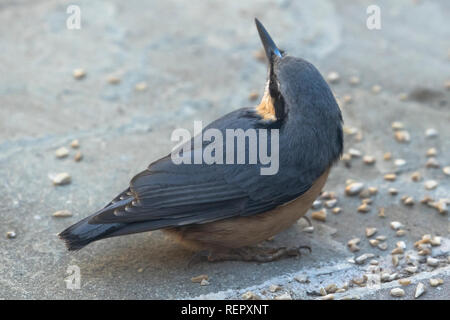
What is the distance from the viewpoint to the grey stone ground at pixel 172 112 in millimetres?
3775

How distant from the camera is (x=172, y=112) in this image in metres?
5.32

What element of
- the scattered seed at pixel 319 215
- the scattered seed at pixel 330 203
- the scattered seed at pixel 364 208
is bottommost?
the scattered seed at pixel 319 215

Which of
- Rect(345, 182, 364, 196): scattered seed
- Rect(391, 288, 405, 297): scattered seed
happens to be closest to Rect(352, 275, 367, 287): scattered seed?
Rect(391, 288, 405, 297): scattered seed

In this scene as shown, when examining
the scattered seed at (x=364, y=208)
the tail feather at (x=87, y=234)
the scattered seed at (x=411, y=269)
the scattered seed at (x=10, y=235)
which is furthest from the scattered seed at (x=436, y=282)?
the scattered seed at (x=10, y=235)

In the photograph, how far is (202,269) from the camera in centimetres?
380

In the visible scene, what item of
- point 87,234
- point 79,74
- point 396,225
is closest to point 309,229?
point 396,225

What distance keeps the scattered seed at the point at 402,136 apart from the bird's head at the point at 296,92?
52.3 inches

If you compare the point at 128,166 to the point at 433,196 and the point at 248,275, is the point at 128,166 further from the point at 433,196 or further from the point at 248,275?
the point at 433,196

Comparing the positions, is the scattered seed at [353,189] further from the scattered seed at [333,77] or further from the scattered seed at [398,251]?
the scattered seed at [333,77]

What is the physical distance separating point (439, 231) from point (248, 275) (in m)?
1.20

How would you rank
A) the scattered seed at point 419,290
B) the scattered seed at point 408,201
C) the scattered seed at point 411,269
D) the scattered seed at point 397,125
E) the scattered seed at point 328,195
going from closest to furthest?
the scattered seed at point 419,290 → the scattered seed at point 411,269 → the scattered seed at point 408,201 → the scattered seed at point 328,195 → the scattered seed at point 397,125

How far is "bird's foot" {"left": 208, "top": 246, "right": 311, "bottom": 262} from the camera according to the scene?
152 inches

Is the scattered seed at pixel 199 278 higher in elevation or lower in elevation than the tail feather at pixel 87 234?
lower

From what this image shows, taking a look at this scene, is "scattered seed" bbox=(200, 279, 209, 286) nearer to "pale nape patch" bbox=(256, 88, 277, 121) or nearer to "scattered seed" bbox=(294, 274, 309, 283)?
"scattered seed" bbox=(294, 274, 309, 283)
